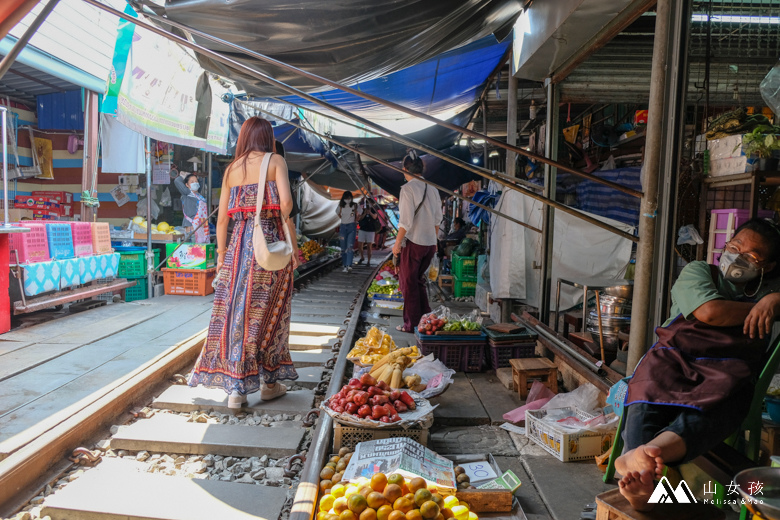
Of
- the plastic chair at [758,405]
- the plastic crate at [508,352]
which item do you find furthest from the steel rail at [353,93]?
the plastic crate at [508,352]

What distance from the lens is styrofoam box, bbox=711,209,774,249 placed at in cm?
499

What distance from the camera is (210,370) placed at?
4168 mm

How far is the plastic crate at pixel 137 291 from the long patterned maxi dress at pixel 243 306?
20.9 feet

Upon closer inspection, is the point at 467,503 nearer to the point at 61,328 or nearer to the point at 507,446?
the point at 507,446

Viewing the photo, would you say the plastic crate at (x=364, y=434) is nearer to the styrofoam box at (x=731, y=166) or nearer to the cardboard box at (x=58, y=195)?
the styrofoam box at (x=731, y=166)

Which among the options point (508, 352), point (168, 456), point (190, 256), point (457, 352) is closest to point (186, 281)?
point (190, 256)

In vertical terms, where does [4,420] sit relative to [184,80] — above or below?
below

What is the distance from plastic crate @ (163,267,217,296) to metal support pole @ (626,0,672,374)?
8.29 meters

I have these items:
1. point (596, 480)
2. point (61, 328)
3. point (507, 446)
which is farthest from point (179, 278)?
point (596, 480)

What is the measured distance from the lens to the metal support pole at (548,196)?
18.9 ft

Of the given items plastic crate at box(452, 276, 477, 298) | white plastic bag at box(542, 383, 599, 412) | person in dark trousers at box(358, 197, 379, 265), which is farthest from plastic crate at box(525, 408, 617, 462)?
person in dark trousers at box(358, 197, 379, 265)

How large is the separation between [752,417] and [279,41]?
4.10 metres

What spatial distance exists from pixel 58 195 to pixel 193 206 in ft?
15.1

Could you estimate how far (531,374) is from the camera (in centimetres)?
453
